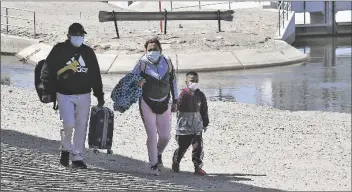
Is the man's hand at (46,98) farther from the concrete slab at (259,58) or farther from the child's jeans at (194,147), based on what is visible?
the concrete slab at (259,58)

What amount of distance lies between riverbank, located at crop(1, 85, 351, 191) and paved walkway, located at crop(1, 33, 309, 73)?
10.5 m

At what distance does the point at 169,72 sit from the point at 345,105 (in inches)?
435

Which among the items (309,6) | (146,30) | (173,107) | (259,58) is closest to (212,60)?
(259,58)

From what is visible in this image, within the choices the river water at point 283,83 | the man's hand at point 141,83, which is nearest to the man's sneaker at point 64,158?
the man's hand at point 141,83

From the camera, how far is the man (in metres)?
8.44

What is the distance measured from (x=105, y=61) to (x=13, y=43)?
24.1ft

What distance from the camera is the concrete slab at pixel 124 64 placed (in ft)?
89.2

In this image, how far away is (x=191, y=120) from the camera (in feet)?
32.2

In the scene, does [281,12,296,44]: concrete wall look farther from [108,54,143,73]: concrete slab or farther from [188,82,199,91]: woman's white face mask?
[188,82,199,91]: woman's white face mask

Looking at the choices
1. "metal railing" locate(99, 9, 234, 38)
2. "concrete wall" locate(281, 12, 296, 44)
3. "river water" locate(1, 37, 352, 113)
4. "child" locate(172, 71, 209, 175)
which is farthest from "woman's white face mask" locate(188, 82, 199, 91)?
"concrete wall" locate(281, 12, 296, 44)

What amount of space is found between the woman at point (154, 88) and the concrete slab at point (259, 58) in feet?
63.3

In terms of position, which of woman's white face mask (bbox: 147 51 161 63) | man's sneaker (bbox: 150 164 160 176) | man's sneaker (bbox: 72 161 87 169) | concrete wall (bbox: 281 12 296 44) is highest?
concrete wall (bbox: 281 12 296 44)

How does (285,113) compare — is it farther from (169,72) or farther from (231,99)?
(169,72)

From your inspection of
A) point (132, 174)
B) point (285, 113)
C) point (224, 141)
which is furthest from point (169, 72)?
point (285, 113)
